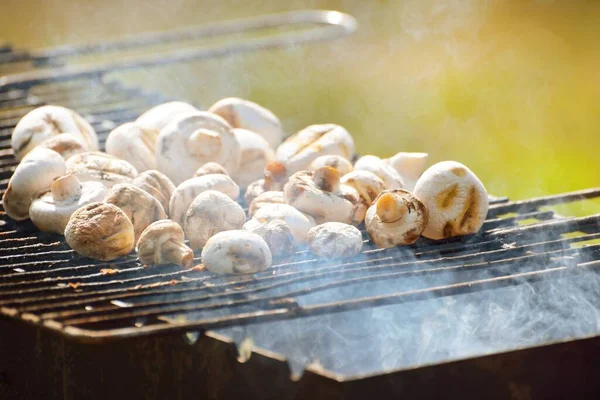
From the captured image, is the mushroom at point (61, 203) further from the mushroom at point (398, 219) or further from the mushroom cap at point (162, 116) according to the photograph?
the mushroom at point (398, 219)

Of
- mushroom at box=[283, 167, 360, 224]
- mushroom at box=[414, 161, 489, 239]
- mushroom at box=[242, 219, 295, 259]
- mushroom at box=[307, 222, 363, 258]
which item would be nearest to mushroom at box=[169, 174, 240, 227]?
mushroom at box=[283, 167, 360, 224]

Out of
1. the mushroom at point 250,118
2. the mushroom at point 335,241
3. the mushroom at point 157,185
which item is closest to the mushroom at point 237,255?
the mushroom at point 335,241

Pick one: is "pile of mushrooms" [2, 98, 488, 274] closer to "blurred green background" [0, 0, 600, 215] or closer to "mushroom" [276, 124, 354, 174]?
"mushroom" [276, 124, 354, 174]

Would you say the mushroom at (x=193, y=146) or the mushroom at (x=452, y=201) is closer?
the mushroom at (x=452, y=201)

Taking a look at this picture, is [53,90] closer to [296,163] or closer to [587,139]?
[296,163]

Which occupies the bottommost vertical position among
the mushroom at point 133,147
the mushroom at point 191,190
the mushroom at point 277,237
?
the mushroom at point 277,237

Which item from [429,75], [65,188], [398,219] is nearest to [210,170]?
[65,188]
